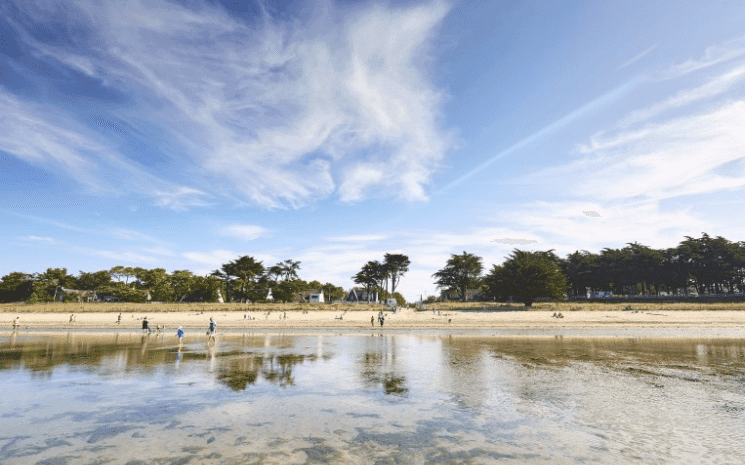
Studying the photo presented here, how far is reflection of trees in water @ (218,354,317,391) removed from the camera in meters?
15.5

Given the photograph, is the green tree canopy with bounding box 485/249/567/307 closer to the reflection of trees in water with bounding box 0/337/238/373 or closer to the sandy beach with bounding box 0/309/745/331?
the sandy beach with bounding box 0/309/745/331

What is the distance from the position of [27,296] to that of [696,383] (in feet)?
425

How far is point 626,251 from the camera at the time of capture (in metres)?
99.1

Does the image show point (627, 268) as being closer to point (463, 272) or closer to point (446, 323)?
point (463, 272)

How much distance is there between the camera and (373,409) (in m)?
11.7

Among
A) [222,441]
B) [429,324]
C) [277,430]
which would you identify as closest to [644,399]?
[277,430]

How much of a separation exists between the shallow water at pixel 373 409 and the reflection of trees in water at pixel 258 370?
13 centimetres

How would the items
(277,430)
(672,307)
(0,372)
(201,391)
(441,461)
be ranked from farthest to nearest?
(672,307) → (0,372) → (201,391) → (277,430) → (441,461)

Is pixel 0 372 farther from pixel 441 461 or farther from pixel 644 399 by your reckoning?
pixel 644 399

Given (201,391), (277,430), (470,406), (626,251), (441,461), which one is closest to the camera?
(441,461)

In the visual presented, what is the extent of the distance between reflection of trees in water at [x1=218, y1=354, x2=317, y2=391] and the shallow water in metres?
0.13

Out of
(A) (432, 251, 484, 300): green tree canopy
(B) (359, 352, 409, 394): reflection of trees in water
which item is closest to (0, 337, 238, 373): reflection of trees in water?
(B) (359, 352, 409, 394): reflection of trees in water

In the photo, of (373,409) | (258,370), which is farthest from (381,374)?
(258,370)

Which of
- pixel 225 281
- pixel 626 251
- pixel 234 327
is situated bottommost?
pixel 234 327
